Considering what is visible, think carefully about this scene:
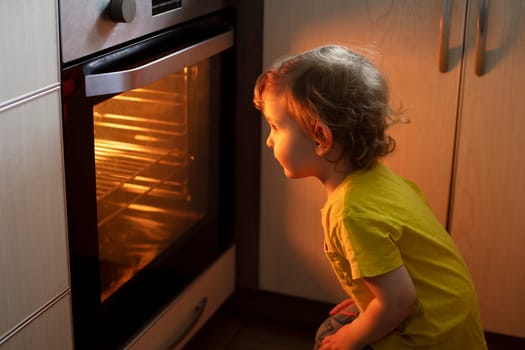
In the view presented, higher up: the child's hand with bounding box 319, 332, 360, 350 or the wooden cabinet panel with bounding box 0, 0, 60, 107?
the wooden cabinet panel with bounding box 0, 0, 60, 107

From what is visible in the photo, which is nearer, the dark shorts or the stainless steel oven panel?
the stainless steel oven panel

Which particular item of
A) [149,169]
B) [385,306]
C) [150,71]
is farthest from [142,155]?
[385,306]

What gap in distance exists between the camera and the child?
128cm

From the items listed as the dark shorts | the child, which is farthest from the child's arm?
the dark shorts

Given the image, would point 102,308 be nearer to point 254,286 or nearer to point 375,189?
point 375,189

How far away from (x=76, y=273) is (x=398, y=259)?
1.62ft

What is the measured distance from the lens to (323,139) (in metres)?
1.32

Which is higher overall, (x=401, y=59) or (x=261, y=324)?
(x=401, y=59)

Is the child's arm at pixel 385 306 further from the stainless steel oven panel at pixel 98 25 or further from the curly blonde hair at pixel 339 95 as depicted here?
the stainless steel oven panel at pixel 98 25

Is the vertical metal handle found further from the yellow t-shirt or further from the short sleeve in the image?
the short sleeve

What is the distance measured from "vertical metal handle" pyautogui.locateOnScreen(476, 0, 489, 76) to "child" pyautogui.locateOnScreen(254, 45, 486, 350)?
37 cm

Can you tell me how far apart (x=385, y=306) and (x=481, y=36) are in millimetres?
619

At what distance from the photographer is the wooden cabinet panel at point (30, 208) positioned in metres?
1.14

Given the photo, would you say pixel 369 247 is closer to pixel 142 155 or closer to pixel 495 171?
pixel 142 155
